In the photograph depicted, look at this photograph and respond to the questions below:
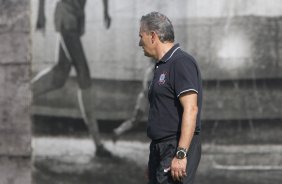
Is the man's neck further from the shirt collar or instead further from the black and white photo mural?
the black and white photo mural

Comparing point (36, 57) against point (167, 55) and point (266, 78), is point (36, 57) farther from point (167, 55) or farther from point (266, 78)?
point (167, 55)

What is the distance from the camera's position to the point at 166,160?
13.5 feet

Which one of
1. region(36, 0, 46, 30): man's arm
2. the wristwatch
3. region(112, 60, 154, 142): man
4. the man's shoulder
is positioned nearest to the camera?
the wristwatch

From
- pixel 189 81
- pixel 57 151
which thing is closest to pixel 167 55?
pixel 189 81

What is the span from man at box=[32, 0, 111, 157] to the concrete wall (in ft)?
0.78

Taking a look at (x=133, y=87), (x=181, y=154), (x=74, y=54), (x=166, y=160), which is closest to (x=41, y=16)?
(x=74, y=54)

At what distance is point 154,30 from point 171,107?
0.47 m

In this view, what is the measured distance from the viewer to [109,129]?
22.4 ft

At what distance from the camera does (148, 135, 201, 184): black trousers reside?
4.09m

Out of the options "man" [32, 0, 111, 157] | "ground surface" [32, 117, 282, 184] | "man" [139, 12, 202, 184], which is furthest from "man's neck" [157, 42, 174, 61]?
"man" [32, 0, 111, 157]

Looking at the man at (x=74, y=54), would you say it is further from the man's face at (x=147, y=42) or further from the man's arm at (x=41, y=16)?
the man's face at (x=147, y=42)

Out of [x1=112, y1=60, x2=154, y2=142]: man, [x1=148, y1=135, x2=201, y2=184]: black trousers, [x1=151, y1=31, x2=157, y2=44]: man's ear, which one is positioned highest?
[x1=151, y1=31, x2=157, y2=44]: man's ear

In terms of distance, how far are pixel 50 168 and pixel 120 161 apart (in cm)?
73

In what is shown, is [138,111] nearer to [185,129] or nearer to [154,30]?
[154,30]
